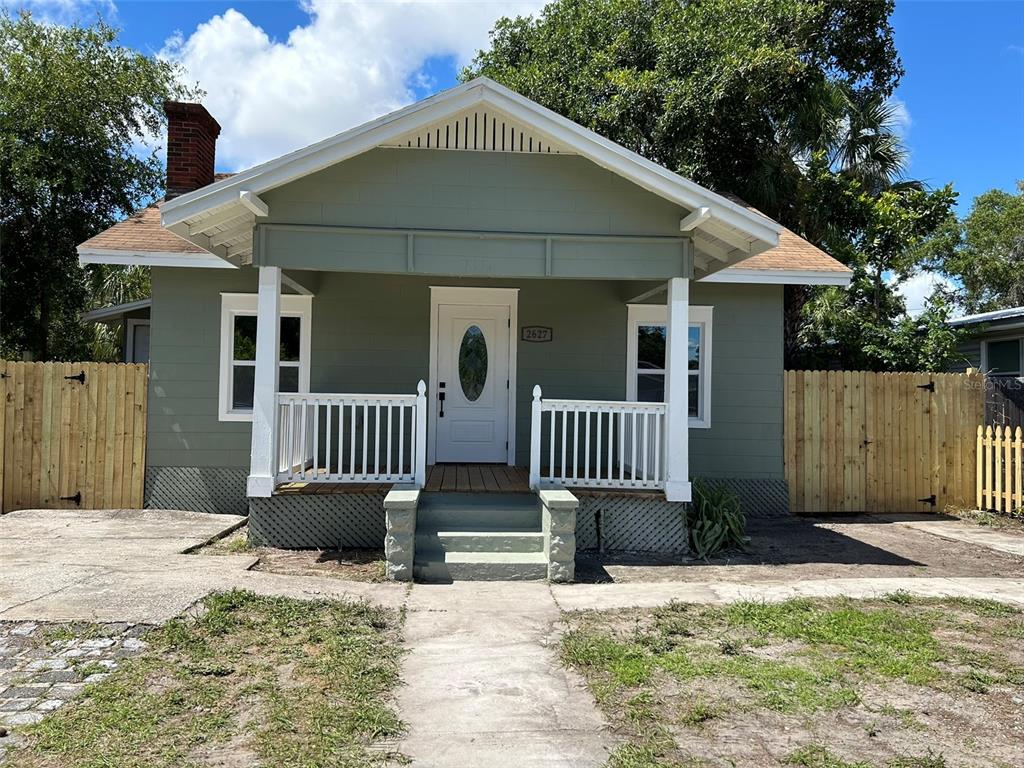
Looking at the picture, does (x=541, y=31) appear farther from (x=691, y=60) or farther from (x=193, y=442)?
(x=193, y=442)

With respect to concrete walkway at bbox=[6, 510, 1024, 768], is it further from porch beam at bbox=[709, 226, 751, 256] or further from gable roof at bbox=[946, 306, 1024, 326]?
gable roof at bbox=[946, 306, 1024, 326]

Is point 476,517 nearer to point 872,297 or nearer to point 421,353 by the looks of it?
point 421,353

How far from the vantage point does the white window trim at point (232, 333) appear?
939cm

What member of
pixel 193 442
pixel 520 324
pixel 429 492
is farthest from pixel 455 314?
pixel 193 442

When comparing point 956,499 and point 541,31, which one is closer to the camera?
point 956,499

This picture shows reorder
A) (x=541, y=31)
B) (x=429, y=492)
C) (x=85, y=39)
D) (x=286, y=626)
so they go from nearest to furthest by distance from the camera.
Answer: (x=286, y=626) → (x=429, y=492) → (x=85, y=39) → (x=541, y=31)

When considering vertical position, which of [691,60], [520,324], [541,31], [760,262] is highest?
[541,31]

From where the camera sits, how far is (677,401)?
7500 millimetres

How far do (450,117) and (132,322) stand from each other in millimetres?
8365

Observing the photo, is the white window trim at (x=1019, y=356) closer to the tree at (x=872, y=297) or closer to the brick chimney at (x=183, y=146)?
the tree at (x=872, y=297)

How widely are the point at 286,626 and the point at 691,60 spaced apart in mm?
14383

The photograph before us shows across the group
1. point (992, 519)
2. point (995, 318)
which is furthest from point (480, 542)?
point (995, 318)

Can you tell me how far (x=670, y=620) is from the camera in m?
5.26

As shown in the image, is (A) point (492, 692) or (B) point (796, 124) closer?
(A) point (492, 692)
